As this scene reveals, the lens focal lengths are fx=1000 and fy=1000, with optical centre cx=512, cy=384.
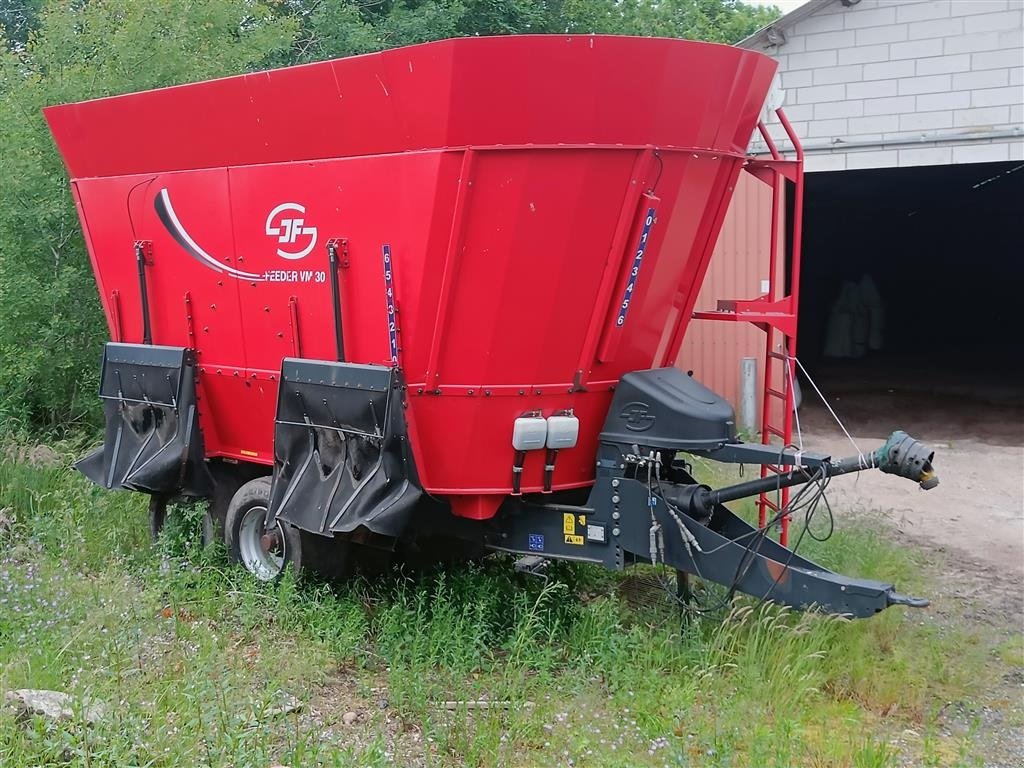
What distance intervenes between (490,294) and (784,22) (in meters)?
8.11

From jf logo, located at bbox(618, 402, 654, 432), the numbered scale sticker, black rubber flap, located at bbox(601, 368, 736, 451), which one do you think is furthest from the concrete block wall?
the numbered scale sticker

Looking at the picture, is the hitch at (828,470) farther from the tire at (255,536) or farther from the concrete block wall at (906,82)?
the concrete block wall at (906,82)

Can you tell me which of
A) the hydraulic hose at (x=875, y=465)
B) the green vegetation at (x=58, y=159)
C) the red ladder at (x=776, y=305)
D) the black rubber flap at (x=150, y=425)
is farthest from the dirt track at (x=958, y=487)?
the green vegetation at (x=58, y=159)

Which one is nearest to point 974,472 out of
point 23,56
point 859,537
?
point 859,537

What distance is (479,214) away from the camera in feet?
15.3

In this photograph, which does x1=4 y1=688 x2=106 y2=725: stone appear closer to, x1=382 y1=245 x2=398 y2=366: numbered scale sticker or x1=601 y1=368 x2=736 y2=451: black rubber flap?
x1=382 y1=245 x2=398 y2=366: numbered scale sticker

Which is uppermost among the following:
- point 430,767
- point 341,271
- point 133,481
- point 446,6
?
point 446,6

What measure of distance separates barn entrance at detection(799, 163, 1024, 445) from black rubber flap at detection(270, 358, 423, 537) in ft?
40.2

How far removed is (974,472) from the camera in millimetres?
10164

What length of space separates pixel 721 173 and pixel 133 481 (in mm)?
3889

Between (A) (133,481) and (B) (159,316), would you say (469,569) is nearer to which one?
(A) (133,481)

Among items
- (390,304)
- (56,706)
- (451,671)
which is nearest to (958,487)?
(451,671)

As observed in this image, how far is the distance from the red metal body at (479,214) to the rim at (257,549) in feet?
1.91

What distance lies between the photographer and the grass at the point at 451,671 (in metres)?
3.98
